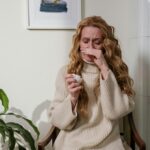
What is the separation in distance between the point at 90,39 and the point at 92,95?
0.31 m

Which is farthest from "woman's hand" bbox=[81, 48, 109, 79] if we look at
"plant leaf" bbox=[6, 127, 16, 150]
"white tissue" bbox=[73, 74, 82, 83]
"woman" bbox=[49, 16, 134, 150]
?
"plant leaf" bbox=[6, 127, 16, 150]

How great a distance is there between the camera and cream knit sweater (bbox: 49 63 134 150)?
1572mm

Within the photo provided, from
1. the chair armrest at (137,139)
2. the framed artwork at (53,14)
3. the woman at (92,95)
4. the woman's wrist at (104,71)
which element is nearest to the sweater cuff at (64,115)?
the woman at (92,95)

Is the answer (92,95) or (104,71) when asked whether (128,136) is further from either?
(104,71)

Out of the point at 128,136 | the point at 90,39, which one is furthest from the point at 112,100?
the point at 128,136

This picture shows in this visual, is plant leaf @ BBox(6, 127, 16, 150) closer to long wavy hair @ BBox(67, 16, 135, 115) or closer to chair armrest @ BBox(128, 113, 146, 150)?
long wavy hair @ BBox(67, 16, 135, 115)

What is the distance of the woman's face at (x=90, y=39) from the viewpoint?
163 cm

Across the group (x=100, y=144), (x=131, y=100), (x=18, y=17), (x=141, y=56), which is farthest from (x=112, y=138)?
(x=18, y=17)

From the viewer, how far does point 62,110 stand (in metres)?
1.58

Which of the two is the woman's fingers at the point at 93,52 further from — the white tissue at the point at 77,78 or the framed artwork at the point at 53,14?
the framed artwork at the point at 53,14

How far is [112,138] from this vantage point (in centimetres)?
162

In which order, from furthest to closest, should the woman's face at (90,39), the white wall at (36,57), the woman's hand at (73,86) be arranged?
the white wall at (36,57)
the woman's face at (90,39)
the woman's hand at (73,86)

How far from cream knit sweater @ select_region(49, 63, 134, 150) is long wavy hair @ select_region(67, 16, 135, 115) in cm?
4

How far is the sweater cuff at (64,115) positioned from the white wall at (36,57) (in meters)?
0.37
